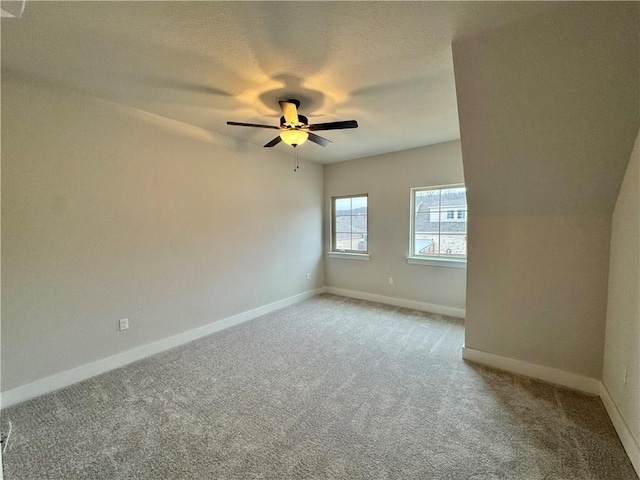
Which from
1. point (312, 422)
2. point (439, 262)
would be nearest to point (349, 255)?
point (439, 262)

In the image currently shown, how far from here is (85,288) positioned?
249 centimetres

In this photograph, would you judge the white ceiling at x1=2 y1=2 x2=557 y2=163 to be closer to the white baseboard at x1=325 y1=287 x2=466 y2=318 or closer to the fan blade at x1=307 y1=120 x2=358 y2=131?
the fan blade at x1=307 y1=120 x2=358 y2=131

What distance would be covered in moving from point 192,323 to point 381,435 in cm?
246

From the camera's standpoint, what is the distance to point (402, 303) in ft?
14.5

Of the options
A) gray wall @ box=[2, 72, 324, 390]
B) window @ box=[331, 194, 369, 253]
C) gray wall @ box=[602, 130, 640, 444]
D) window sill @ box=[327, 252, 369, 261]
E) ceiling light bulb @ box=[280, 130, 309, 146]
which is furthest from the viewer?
window @ box=[331, 194, 369, 253]

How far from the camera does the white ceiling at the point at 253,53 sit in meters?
1.52

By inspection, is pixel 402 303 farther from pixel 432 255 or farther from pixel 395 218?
pixel 395 218

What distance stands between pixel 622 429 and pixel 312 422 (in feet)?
6.47

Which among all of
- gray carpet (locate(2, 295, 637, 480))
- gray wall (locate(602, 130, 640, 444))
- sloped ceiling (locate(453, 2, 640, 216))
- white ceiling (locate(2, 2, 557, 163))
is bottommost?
gray carpet (locate(2, 295, 637, 480))

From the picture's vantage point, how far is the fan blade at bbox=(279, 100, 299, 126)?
2415 mm

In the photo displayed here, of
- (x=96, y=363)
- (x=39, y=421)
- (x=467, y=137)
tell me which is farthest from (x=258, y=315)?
(x=467, y=137)

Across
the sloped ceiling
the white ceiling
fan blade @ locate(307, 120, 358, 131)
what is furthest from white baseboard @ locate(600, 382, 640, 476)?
fan blade @ locate(307, 120, 358, 131)

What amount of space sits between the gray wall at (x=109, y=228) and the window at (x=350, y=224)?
5.79 feet

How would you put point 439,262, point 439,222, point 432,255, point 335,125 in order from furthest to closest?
point 432,255 → point 439,222 → point 439,262 → point 335,125
